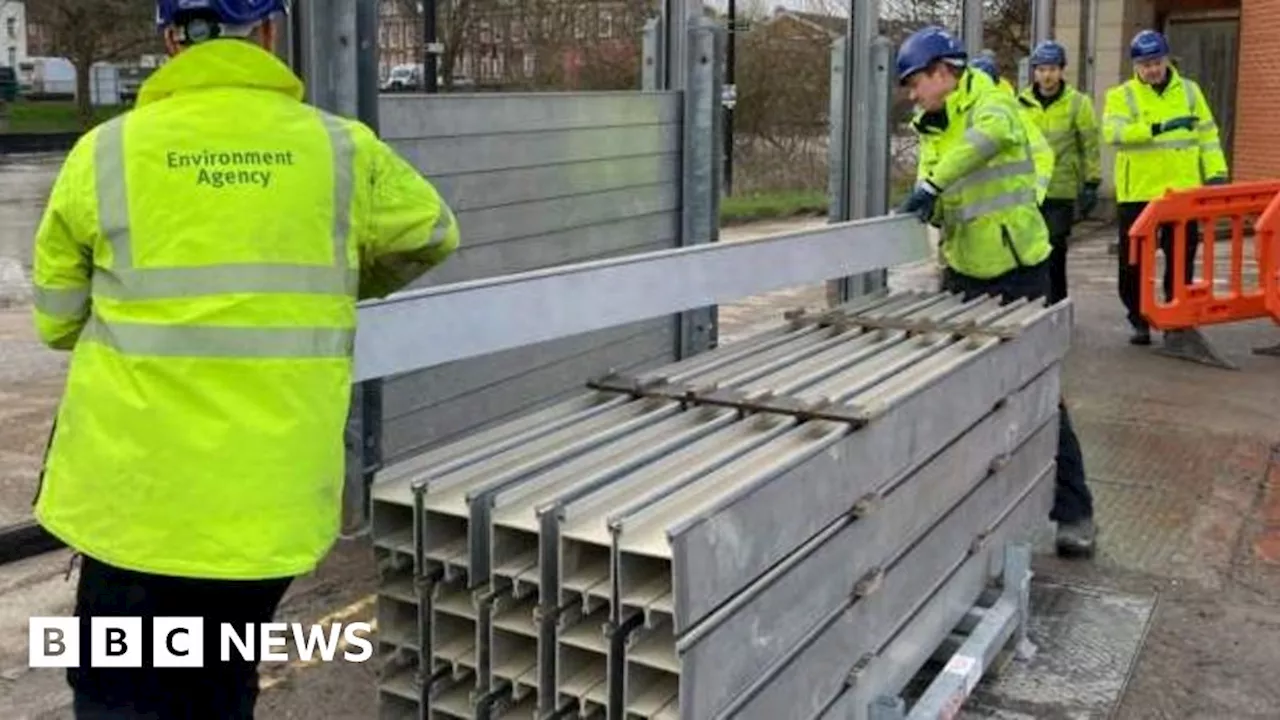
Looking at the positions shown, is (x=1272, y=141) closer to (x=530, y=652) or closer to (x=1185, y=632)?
(x=1185, y=632)

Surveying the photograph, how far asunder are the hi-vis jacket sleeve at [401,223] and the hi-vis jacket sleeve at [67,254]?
0.49 meters

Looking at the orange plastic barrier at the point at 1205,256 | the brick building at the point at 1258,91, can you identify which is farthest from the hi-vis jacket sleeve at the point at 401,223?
the brick building at the point at 1258,91

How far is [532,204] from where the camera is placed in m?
6.18

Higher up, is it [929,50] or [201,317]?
[929,50]

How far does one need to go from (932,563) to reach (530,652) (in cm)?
139

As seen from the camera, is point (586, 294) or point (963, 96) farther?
point (963, 96)

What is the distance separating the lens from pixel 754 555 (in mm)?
2840

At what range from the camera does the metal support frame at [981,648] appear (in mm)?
3629

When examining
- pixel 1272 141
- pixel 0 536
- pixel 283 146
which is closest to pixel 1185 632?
pixel 283 146

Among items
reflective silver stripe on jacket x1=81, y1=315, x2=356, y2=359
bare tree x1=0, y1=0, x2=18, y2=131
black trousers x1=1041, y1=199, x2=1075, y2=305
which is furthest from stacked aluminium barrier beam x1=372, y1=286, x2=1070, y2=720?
black trousers x1=1041, y1=199, x2=1075, y2=305

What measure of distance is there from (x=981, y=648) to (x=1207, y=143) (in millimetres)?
6667

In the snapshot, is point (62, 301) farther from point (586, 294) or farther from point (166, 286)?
point (586, 294)

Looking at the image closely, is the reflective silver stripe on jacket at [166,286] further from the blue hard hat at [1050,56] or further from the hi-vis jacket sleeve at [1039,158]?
the blue hard hat at [1050,56]

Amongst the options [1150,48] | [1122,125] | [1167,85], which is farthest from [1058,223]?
[1150,48]
